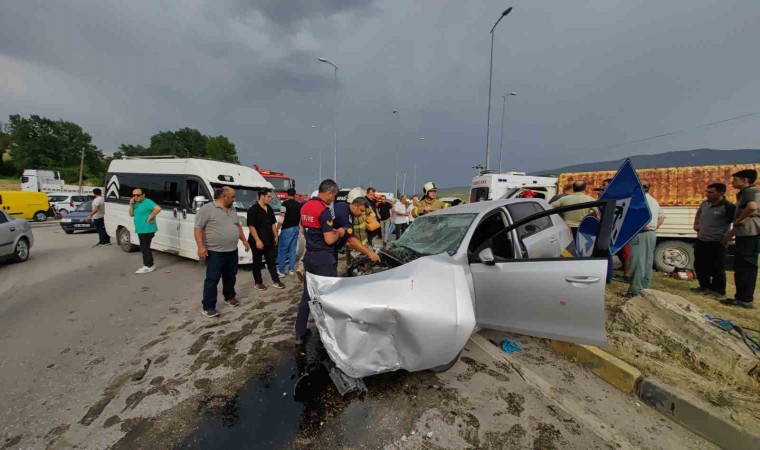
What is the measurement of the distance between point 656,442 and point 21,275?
1042cm

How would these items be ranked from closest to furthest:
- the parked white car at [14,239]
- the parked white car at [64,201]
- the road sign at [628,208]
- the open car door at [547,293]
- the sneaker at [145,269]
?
1. the open car door at [547,293]
2. the road sign at [628,208]
3. the sneaker at [145,269]
4. the parked white car at [14,239]
5. the parked white car at [64,201]

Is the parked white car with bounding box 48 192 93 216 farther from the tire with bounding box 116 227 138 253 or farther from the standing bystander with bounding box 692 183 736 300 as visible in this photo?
the standing bystander with bounding box 692 183 736 300

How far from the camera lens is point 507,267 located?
9.50 ft

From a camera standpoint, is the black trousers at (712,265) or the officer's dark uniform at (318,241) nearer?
the officer's dark uniform at (318,241)

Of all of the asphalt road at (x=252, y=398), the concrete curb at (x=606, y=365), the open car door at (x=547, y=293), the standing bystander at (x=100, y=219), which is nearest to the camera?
the asphalt road at (x=252, y=398)

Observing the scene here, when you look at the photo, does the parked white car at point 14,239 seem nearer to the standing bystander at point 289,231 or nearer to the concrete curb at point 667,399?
the standing bystander at point 289,231

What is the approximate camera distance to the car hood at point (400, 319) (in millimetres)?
2219

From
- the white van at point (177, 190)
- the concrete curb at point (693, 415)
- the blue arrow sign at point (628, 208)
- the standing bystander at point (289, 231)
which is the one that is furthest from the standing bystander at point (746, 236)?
the white van at point (177, 190)

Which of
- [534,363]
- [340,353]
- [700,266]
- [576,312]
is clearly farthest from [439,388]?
[700,266]

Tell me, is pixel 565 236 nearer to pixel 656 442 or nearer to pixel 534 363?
pixel 534 363

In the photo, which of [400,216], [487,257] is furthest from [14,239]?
[487,257]

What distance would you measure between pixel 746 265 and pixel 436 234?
14.6 feet

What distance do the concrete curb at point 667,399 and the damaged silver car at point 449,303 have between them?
0.51 metres

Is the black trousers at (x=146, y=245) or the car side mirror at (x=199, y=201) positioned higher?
the car side mirror at (x=199, y=201)
